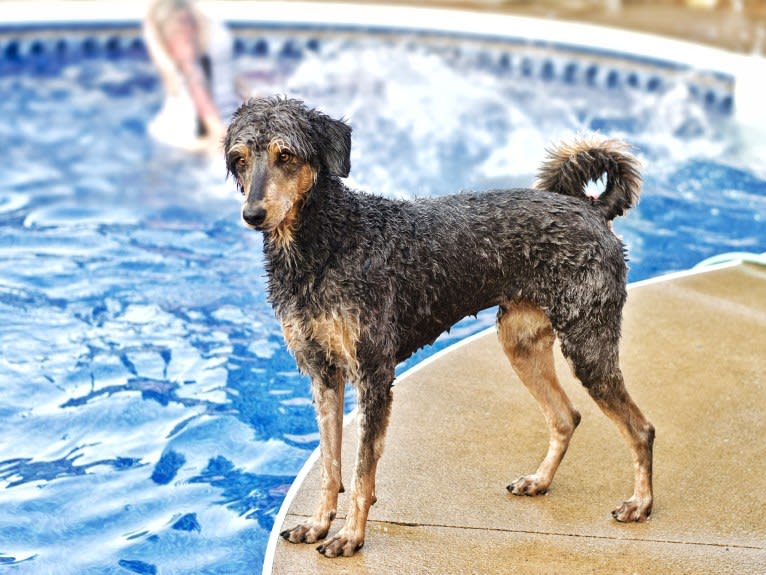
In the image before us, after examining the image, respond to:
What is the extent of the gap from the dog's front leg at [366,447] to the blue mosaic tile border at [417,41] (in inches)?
314

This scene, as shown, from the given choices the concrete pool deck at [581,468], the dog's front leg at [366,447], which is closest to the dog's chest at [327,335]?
the dog's front leg at [366,447]

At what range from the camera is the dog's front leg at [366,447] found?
3.91 metres

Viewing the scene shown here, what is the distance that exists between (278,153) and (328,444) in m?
1.19

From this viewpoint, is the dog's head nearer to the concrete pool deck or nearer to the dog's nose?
the dog's nose

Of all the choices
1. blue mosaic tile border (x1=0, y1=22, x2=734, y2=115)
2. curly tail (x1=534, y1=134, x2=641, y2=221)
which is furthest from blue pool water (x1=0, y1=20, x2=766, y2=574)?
curly tail (x1=534, y1=134, x2=641, y2=221)

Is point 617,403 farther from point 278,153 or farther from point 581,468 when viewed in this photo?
point 278,153

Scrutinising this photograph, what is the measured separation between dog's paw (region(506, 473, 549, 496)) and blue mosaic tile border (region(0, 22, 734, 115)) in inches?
290

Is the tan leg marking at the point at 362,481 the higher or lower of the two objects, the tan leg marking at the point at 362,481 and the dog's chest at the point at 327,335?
the lower

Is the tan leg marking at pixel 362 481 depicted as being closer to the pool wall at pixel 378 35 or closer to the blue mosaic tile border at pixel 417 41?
the blue mosaic tile border at pixel 417 41

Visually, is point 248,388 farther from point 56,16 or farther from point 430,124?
point 56,16

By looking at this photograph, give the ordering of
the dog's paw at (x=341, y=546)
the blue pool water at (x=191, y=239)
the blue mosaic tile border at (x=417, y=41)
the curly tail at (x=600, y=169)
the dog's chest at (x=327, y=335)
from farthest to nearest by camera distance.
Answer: the blue mosaic tile border at (x=417, y=41) → the blue pool water at (x=191, y=239) → the curly tail at (x=600, y=169) → the dog's paw at (x=341, y=546) → the dog's chest at (x=327, y=335)

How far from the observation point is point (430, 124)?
10570 mm

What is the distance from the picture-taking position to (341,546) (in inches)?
159

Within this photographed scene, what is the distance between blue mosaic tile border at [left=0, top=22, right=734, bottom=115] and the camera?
11383mm
